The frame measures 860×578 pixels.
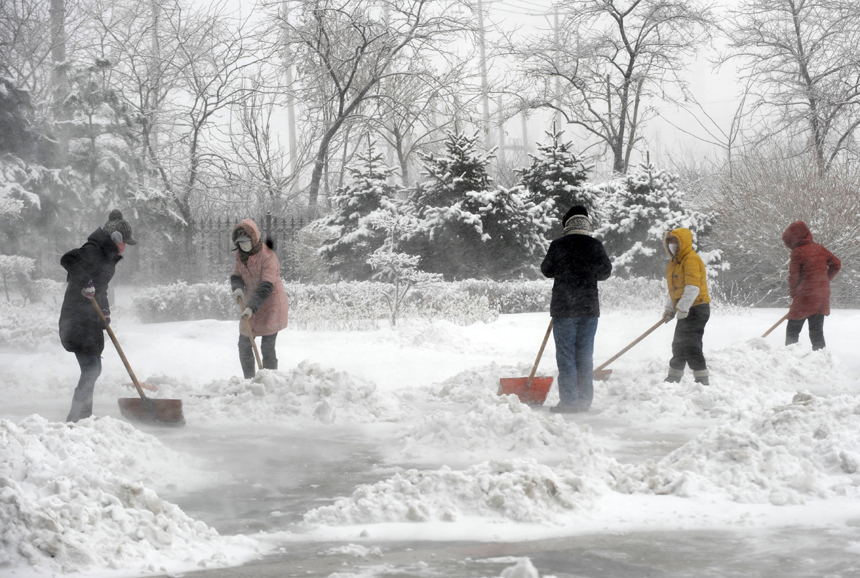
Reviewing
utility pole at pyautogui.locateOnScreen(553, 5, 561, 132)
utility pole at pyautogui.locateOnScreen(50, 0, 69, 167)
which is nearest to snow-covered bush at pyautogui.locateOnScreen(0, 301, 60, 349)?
utility pole at pyautogui.locateOnScreen(50, 0, 69, 167)

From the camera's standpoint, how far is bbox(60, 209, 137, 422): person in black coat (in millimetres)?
5633

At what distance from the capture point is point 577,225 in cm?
640

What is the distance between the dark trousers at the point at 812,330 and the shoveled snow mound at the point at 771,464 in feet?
13.5

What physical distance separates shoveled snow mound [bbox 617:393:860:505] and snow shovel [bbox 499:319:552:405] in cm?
223

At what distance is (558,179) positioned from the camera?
17422mm

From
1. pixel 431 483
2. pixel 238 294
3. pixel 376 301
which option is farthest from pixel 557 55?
pixel 431 483

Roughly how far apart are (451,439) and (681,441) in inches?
63.0

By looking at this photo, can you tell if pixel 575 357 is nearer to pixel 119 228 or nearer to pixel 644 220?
pixel 119 228

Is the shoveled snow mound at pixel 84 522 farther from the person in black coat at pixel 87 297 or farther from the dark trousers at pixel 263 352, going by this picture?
the dark trousers at pixel 263 352

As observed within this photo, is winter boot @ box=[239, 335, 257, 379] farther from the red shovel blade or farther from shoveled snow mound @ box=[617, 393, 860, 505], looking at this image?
shoveled snow mound @ box=[617, 393, 860, 505]

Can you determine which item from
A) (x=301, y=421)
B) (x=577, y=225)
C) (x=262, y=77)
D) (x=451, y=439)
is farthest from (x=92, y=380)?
(x=262, y=77)

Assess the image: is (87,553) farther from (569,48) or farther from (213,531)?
(569,48)

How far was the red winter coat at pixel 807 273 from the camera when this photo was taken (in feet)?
28.0

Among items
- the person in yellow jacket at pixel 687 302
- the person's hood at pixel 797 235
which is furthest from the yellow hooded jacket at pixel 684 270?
the person's hood at pixel 797 235
